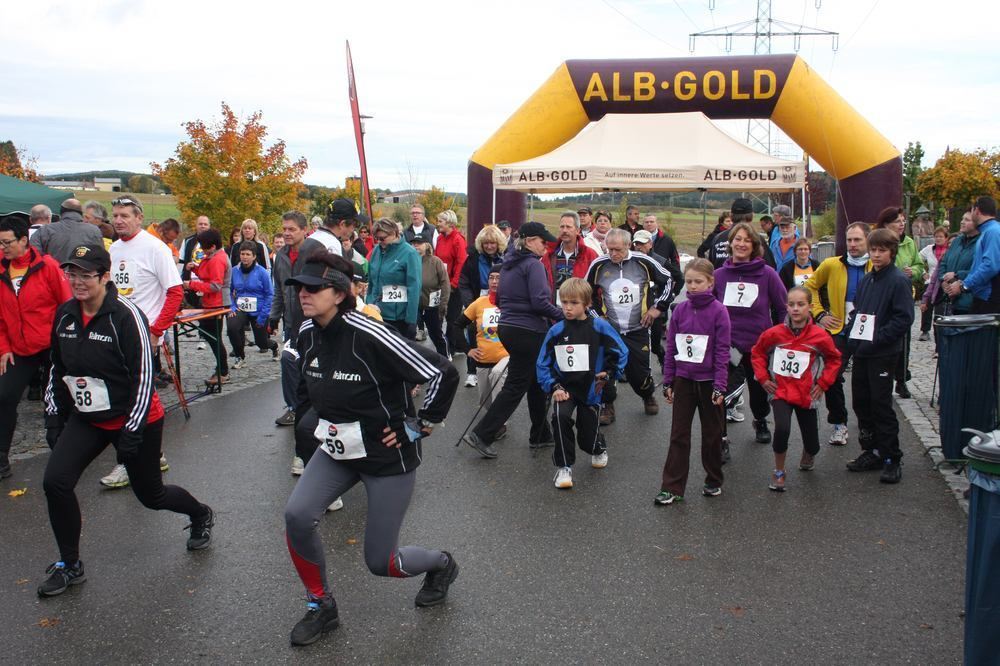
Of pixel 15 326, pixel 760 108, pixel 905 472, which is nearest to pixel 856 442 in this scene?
pixel 905 472

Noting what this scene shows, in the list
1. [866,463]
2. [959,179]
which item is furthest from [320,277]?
[959,179]

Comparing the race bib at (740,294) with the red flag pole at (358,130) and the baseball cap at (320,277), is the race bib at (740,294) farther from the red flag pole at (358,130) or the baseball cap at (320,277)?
→ the red flag pole at (358,130)

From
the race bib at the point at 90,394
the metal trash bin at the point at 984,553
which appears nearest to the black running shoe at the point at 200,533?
the race bib at the point at 90,394

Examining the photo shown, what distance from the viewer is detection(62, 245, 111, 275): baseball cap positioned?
178 inches

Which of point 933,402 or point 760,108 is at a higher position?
point 760,108

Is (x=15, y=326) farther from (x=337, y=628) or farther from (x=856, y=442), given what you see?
(x=856, y=442)

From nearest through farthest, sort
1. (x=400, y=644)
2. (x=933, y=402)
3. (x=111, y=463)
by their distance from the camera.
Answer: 1. (x=400, y=644)
2. (x=111, y=463)
3. (x=933, y=402)

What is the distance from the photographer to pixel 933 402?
898 cm

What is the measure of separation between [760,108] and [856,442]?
10062 millimetres

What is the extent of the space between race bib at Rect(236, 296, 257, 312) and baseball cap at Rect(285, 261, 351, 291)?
7.45 metres

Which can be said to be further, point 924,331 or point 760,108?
point 760,108

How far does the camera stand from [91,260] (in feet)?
15.0

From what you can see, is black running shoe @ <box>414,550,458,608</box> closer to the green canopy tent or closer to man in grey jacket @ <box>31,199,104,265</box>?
man in grey jacket @ <box>31,199,104,265</box>

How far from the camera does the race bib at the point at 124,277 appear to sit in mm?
7148
